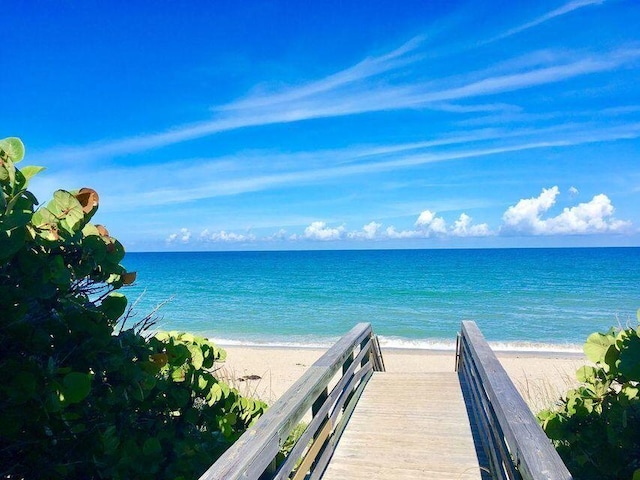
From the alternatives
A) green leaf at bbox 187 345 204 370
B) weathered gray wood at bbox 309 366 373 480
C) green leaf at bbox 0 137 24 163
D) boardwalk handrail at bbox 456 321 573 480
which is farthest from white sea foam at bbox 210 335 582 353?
green leaf at bbox 0 137 24 163

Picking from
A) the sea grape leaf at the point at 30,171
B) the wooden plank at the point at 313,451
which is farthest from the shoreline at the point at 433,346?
the sea grape leaf at the point at 30,171

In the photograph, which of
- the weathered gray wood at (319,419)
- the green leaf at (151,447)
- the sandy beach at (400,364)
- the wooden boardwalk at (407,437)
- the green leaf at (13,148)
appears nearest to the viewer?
the green leaf at (13,148)

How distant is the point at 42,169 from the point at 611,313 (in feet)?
99.5

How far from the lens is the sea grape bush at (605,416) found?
9.56 feet

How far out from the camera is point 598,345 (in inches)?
124

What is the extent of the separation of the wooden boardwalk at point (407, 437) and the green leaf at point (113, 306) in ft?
6.88

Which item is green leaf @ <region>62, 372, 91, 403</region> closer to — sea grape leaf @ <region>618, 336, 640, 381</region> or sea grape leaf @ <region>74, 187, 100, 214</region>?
sea grape leaf @ <region>74, 187, 100, 214</region>

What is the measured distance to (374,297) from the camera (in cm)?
3778

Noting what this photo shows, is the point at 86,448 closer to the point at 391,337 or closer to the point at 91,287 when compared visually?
the point at 91,287

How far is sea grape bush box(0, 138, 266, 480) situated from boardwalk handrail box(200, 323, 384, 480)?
0.68m

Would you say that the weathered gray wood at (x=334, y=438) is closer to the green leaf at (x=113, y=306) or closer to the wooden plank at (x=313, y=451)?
the wooden plank at (x=313, y=451)

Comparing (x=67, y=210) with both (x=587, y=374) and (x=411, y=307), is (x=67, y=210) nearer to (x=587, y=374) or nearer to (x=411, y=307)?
(x=587, y=374)

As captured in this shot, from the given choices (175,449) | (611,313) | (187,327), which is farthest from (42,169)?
(611,313)

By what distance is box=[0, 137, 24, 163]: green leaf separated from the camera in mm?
2041
